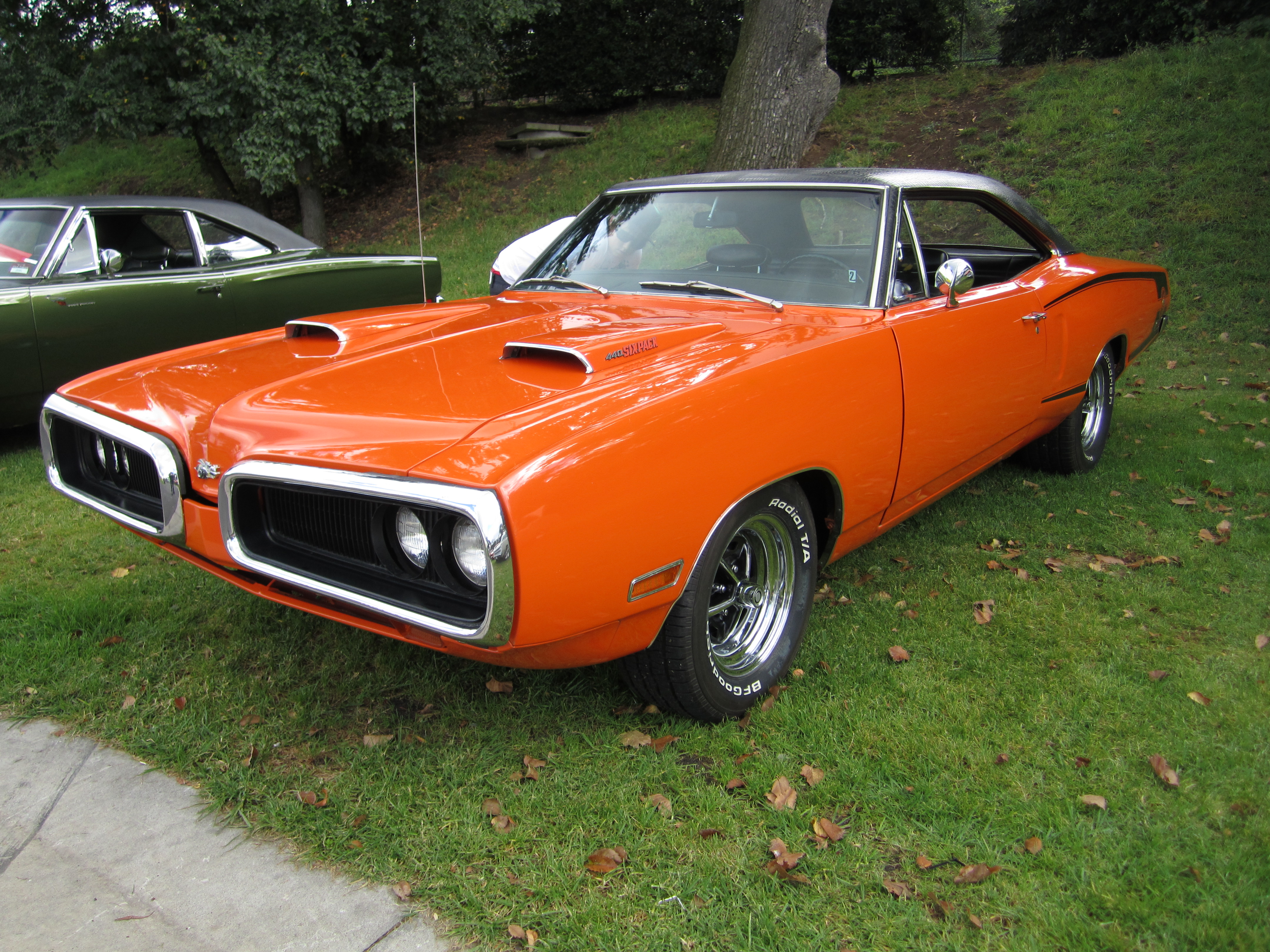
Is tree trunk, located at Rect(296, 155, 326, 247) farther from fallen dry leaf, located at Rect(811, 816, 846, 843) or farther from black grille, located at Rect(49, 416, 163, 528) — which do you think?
fallen dry leaf, located at Rect(811, 816, 846, 843)

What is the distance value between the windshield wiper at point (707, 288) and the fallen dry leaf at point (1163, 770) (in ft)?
5.53

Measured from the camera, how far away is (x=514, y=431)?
2.06 m

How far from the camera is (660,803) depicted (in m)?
2.38

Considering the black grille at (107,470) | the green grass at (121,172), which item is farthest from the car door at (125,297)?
the green grass at (121,172)

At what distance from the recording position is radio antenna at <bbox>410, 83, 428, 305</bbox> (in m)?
3.59

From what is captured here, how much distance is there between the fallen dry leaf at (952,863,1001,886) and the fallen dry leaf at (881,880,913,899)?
11cm

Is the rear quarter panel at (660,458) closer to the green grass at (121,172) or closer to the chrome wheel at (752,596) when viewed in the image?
the chrome wheel at (752,596)

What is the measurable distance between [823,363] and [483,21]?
12045 mm

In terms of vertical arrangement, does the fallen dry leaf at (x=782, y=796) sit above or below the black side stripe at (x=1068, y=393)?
below

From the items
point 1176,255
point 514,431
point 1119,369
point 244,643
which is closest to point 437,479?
point 514,431

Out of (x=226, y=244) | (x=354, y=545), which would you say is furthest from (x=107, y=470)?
(x=226, y=244)

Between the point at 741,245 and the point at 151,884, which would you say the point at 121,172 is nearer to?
the point at 741,245

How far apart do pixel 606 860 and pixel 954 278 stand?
88.4 inches

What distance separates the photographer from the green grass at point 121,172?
16484 mm
